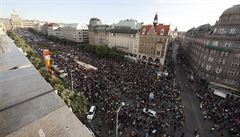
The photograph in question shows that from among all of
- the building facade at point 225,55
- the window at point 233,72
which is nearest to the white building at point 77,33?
the building facade at point 225,55

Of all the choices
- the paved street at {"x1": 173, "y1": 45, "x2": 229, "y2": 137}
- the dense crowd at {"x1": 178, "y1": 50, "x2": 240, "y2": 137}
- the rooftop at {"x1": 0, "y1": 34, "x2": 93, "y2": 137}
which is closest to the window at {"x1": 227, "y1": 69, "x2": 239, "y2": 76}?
the dense crowd at {"x1": 178, "y1": 50, "x2": 240, "y2": 137}

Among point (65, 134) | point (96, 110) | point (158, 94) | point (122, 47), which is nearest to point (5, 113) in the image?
point (65, 134)

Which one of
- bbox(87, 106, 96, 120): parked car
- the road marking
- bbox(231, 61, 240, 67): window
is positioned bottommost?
bbox(87, 106, 96, 120): parked car

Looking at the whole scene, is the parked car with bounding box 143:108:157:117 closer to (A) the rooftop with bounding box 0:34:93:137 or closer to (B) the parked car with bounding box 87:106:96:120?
(B) the parked car with bounding box 87:106:96:120

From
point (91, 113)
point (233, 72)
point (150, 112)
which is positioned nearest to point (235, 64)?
point (233, 72)

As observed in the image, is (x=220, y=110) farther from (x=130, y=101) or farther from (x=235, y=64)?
(x=130, y=101)
